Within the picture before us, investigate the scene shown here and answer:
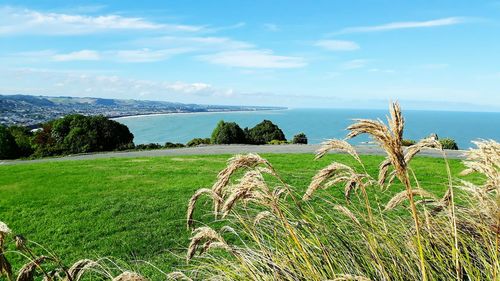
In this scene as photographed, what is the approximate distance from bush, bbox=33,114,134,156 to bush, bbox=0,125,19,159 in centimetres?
205

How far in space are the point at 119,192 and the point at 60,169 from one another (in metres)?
6.78

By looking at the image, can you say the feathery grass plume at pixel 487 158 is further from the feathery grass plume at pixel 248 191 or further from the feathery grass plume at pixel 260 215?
the feathery grass plume at pixel 260 215

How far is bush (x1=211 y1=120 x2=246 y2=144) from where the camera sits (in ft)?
121

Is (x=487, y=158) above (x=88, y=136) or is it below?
above

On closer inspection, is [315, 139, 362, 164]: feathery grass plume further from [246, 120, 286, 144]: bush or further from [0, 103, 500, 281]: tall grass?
[246, 120, 286, 144]: bush

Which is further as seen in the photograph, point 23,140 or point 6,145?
point 23,140

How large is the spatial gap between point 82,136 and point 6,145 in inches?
261

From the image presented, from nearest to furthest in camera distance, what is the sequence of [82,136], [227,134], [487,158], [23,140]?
1. [487,158]
2. [227,134]
3. [82,136]
4. [23,140]

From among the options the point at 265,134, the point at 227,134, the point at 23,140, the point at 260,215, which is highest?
the point at 260,215

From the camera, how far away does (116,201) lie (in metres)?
12.2

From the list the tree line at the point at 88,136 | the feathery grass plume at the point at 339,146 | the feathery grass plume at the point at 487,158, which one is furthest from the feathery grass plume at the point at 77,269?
the tree line at the point at 88,136

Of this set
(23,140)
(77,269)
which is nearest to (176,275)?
(77,269)

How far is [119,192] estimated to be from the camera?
13.4m

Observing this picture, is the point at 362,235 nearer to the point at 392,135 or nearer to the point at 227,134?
the point at 392,135
